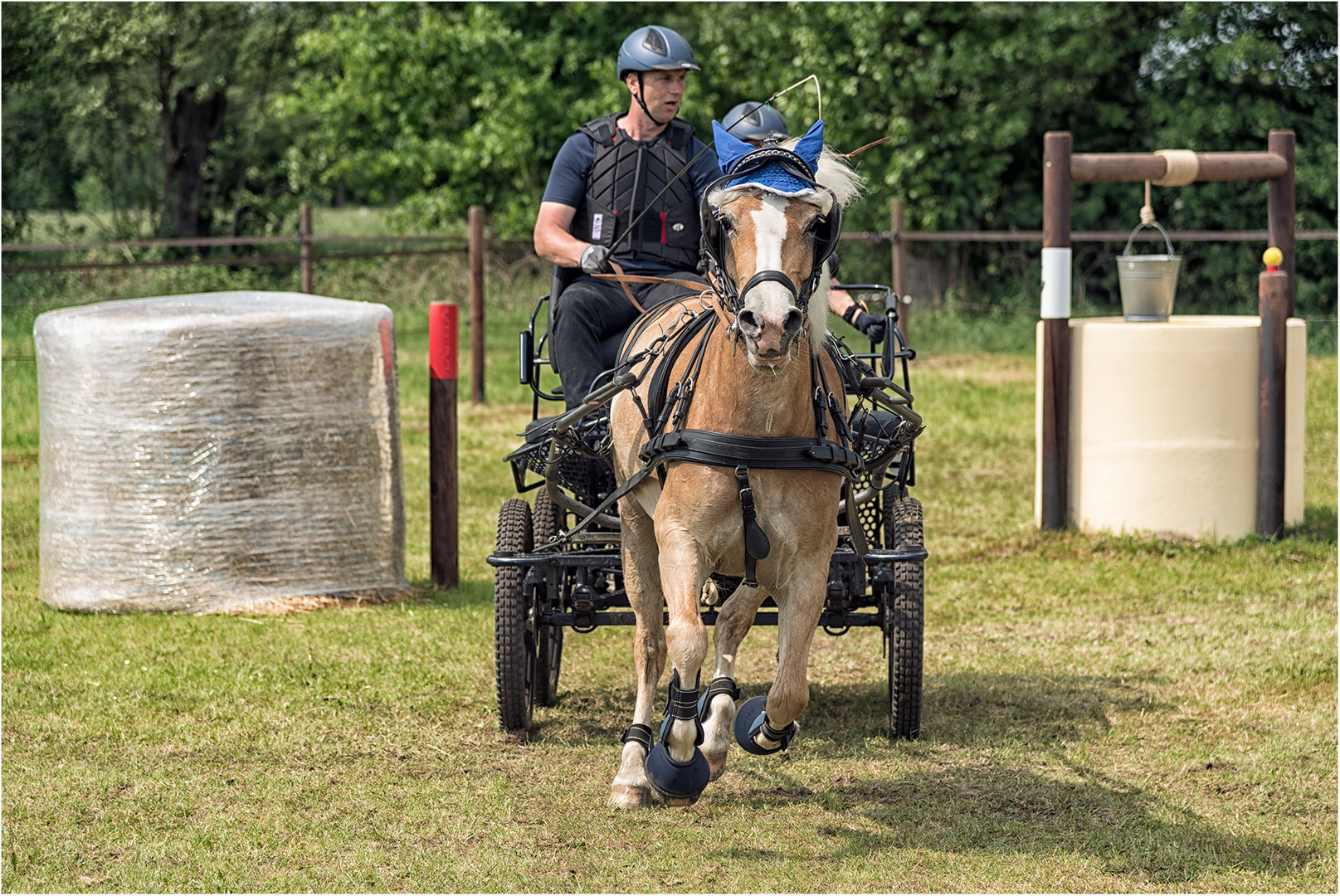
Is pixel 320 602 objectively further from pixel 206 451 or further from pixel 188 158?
pixel 188 158

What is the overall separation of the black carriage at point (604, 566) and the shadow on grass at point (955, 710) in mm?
202

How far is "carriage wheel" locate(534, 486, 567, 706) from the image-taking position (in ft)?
18.1

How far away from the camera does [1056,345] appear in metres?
8.47

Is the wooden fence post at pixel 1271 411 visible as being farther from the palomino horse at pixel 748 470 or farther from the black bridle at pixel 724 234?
the black bridle at pixel 724 234

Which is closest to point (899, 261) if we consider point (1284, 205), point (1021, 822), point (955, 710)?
point (1284, 205)

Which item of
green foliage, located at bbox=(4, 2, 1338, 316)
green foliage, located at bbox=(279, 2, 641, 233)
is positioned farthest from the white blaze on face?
green foliage, located at bbox=(279, 2, 641, 233)

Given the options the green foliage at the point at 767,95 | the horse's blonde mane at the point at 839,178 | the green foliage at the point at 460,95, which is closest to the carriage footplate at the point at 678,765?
the horse's blonde mane at the point at 839,178

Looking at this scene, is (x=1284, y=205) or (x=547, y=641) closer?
(x=547, y=641)

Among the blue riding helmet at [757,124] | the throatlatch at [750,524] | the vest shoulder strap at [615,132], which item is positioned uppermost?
the blue riding helmet at [757,124]

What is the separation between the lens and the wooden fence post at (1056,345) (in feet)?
27.7

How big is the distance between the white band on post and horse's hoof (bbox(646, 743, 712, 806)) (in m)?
5.32

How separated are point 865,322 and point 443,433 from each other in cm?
268

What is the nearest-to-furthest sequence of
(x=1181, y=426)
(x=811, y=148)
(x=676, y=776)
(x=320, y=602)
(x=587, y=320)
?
(x=811, y=148), (x=676, y=776), (x=587, y=320), (x=320, y=602), (x=1181, y=426)

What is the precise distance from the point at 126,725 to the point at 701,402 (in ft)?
9.07
